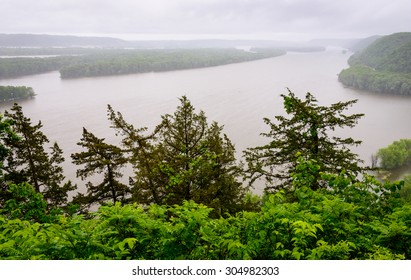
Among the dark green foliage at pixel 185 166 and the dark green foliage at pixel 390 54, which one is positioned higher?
the dark green foliage at pixel 390 54

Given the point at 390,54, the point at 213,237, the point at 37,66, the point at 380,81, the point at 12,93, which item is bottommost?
the point at 213,237

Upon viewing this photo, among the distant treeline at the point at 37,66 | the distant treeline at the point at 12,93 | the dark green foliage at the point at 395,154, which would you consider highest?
the distant treeline at the point at 37,66

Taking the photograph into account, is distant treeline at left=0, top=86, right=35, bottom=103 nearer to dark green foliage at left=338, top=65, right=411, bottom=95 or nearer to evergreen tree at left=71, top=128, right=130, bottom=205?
evergreen tree at left=71, top=128, right=130, bottom=205

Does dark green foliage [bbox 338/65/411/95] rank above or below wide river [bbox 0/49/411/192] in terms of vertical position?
above

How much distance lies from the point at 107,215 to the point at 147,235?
1.97ft

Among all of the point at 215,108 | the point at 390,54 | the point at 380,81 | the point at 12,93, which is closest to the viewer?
the point at 12,93

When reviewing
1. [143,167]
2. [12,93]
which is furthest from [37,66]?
[143,167]

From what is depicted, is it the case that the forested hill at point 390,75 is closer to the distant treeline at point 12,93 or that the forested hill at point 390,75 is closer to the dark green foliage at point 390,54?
the dark green foliage at point 390,54

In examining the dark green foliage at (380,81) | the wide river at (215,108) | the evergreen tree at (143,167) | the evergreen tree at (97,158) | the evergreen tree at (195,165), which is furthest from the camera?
the dark green foliage at (380,81)

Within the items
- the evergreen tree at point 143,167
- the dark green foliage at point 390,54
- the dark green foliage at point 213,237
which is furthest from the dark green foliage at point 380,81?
the dark green foliage at point 213,237

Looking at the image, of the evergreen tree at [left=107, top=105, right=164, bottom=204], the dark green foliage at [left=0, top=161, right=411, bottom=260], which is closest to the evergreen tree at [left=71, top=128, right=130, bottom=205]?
the evergreen tree at [left=107, top=105, right=164, bottom=204]

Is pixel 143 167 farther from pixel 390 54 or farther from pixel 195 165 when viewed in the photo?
pixel 390 54

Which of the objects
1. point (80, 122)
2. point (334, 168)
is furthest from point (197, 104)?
point (334, 168)
